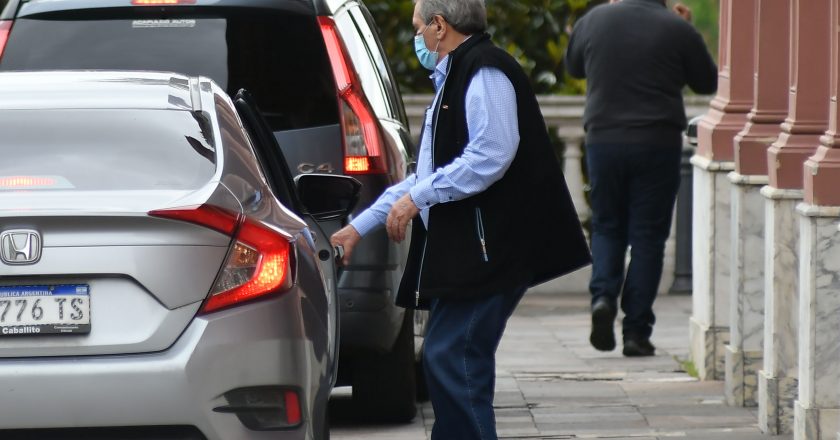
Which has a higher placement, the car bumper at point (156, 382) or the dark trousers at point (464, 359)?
the car bumper at point (156, 382)

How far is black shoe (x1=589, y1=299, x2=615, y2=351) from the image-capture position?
10.0 meters

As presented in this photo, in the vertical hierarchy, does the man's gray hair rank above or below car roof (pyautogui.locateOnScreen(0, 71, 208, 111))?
above

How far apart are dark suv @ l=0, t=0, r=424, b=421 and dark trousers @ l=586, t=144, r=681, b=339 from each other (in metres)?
3.16

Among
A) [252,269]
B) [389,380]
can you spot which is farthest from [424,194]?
[389,380]

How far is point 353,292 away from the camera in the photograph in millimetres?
6996

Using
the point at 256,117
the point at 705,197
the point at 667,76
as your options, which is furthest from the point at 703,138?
the point at 256,117

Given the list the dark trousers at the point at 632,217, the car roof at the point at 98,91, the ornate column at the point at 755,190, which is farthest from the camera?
the dark trousers at the point at 632,217

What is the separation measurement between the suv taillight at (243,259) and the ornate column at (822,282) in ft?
7.86

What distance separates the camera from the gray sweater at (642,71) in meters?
10.0

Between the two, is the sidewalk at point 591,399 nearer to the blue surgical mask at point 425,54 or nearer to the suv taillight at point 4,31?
the blue surgical mask at point 425,54

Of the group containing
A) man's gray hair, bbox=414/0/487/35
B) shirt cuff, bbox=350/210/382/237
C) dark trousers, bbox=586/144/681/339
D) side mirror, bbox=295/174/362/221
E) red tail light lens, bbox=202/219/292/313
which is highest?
man's gray hair, bbox=414/0/487/35

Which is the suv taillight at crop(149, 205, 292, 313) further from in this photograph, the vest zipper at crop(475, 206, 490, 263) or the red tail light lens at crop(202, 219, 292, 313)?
the vest zipper at crop(475, 206, 490, 263)

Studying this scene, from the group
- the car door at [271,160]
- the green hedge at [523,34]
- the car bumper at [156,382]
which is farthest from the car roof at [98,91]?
the green hedge at [523,34]

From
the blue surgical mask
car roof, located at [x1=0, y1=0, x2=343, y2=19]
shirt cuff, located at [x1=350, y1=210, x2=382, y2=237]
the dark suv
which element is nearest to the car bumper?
shirt cuff, located at [x1=350, y1=210, x2=382, y2=237]
